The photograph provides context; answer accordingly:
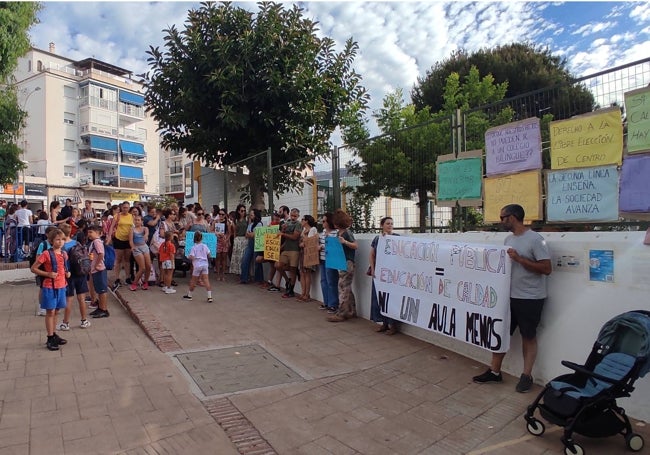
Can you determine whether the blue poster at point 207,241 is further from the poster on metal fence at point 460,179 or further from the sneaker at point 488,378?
the sneaker at point 488,378

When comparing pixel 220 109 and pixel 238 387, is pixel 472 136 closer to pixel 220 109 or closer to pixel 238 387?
pixel 238 387

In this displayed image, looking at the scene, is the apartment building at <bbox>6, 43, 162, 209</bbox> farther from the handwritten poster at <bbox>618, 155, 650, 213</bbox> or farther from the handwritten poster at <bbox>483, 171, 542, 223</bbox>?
the handwritten poster at <bbox>618, 155, 650, 213</bbox>

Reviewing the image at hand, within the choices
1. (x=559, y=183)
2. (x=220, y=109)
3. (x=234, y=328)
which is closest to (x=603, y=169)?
(x=559, y=183)

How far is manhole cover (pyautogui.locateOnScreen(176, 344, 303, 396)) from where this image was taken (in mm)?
4793

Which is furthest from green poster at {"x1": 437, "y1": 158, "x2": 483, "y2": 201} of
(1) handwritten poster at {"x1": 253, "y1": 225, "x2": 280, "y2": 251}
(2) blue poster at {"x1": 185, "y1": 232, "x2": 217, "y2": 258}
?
(2) blue poster at {"x1": 185, "y1": 232, "x2": 217, "y2": 258}

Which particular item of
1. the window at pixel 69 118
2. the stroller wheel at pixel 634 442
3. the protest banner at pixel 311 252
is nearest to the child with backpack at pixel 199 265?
the protest banner at pixel 311 252

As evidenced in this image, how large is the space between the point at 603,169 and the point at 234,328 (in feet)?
16.9

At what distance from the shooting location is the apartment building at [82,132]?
49250 millimetres

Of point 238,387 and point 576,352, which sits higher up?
point 576,352

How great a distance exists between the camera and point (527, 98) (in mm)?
5398

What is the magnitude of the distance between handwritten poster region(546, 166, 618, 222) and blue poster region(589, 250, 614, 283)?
454 millimetres

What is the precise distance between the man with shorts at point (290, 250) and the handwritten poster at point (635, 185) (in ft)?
19.2

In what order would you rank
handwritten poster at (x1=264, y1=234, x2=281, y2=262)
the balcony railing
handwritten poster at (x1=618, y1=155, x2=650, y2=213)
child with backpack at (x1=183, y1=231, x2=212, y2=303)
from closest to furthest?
handwritten poster at (x1=618, y1=155, x2=650, y2=213) < child with backpack at (x1=183, y1=231, x2=212, y2=303) < handwritten poster at (x1=264, y1=234, x2=281, y2=262) < the balcony railing

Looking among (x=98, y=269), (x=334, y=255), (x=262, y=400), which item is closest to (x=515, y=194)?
(x=334, y=255)
